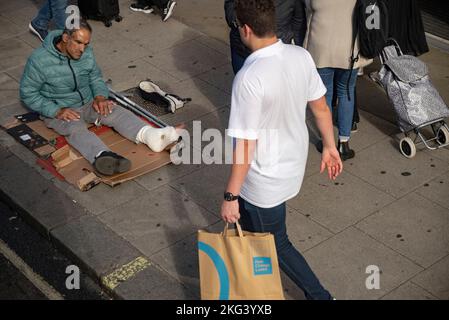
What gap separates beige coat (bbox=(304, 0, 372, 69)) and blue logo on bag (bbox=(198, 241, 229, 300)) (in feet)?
8.07

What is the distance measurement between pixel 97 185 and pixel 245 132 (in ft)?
8.89

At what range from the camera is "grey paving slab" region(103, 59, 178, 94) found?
344 inches

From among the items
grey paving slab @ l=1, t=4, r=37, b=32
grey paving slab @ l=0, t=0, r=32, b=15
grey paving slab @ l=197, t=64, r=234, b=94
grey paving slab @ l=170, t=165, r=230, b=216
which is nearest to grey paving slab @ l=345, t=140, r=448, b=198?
grey paving slab @ l=170, t=165, r=230, b=216

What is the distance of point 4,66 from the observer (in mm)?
9195

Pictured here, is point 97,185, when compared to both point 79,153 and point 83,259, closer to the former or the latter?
point 79,153

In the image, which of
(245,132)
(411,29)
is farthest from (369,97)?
→ (245,132)

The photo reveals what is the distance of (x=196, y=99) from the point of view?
8422 mm

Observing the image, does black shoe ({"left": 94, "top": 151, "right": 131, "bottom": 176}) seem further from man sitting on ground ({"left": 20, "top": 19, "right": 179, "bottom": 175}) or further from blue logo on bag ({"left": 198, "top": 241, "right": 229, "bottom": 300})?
blue logo on bag ({"left": 198, "top": 241, "right": 229, "bottom": 300})

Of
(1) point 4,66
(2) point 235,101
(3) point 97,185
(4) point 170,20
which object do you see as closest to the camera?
(2) point 235,101

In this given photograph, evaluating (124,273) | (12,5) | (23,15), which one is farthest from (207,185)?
(12,5)

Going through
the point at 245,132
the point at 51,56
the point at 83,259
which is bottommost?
the point at 83,259

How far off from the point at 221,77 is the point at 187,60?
57 centimetres

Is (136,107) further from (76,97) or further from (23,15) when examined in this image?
(23,15)
